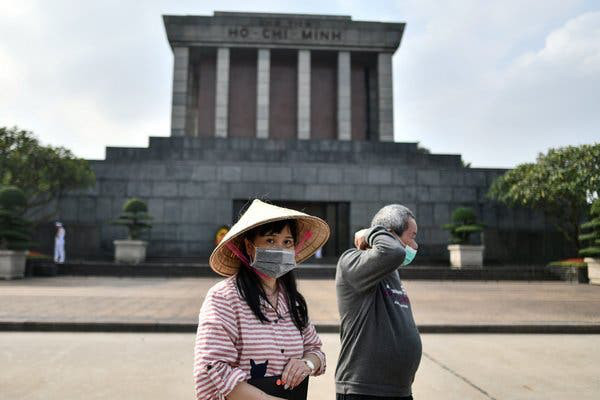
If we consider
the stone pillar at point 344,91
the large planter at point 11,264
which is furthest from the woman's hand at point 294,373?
the stone pillar at point 344,91

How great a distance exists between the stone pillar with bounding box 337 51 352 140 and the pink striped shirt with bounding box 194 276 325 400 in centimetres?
2902

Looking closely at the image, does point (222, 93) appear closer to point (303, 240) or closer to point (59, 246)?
point (59, 246)

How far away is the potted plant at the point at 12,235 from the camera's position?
1586 cm

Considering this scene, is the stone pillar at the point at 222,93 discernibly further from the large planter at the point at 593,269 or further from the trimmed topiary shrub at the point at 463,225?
the large planter at the point at 593,269

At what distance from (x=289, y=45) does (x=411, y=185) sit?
13.7 m

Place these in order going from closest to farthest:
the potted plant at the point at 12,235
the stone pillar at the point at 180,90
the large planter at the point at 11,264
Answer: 1. the large planter at the point at 11,264
2. the potted plant at the point at 12,235
3. the stone pillar at the point at 180,90

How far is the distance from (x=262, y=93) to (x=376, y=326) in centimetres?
2914

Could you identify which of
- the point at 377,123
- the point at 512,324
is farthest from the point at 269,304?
the point at 377,123

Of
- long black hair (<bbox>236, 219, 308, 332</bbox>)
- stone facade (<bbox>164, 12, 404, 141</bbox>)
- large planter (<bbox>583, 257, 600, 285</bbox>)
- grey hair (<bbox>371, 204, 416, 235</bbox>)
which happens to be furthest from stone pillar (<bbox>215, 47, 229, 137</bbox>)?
long black hair (<bbox>236, 219, 308, 332</bbox>)

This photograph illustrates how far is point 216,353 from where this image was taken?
197 cm

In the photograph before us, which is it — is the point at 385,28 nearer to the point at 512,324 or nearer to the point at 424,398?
the point at 512,324

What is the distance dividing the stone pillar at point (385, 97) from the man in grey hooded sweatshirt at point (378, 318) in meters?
28.1

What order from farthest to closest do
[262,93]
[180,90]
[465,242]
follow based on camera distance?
[262,93] → [180,90] → [465,242]

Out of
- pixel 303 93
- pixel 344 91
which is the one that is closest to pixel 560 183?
pixel 344 91
